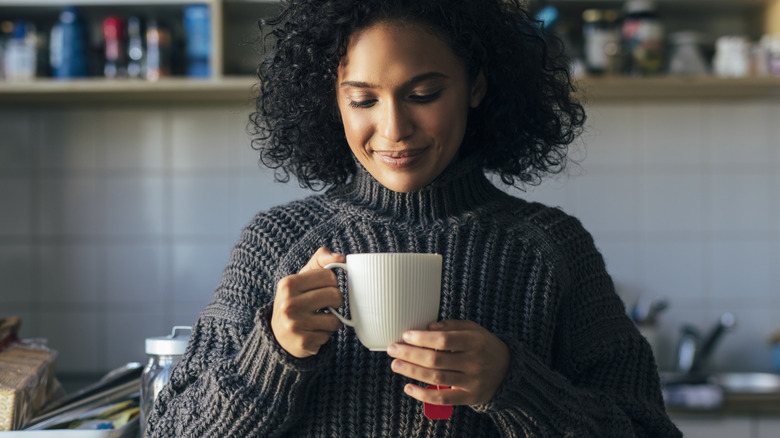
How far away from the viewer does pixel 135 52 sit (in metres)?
2.28

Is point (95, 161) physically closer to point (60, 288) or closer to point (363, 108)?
point (60, 288)

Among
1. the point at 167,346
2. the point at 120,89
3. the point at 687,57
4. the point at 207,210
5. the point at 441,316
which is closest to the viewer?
the point at 441,316

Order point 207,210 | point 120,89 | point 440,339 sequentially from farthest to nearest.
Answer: point 207,210, point 120,89, point 440,339

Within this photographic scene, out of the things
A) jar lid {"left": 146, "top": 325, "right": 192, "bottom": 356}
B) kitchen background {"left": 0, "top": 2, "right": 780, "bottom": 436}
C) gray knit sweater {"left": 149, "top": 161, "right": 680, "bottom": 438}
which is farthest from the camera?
kitchen background {"left": 0, "top": 2, "right": 780, "bottom": 436}

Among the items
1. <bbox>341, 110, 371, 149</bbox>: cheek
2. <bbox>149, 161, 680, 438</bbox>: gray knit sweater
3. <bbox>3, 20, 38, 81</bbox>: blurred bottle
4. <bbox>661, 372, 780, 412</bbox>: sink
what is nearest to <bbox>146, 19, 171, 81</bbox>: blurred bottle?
<bbox>3, 20, 38, 81</bbox>: blurred bottle

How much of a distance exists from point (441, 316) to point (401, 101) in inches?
9.7

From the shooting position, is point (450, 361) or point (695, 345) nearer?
point (450, 361)

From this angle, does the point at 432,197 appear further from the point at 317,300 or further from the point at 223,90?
the point at 223,90

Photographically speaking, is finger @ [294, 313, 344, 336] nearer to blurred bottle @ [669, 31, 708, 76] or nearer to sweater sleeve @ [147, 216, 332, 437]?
sweater sleeve @ [147, 216, 332, 437]

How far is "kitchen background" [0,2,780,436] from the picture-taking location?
8.00ft

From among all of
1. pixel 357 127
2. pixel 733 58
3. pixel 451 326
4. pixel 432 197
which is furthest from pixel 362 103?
pixel 733 58

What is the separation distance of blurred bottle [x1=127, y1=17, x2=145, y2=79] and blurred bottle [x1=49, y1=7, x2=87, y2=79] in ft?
0.45

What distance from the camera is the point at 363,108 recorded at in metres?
0.84

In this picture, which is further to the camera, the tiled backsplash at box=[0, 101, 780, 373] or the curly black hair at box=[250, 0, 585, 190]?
the tiled backsplash at box=[0, 101, 780, 373]
